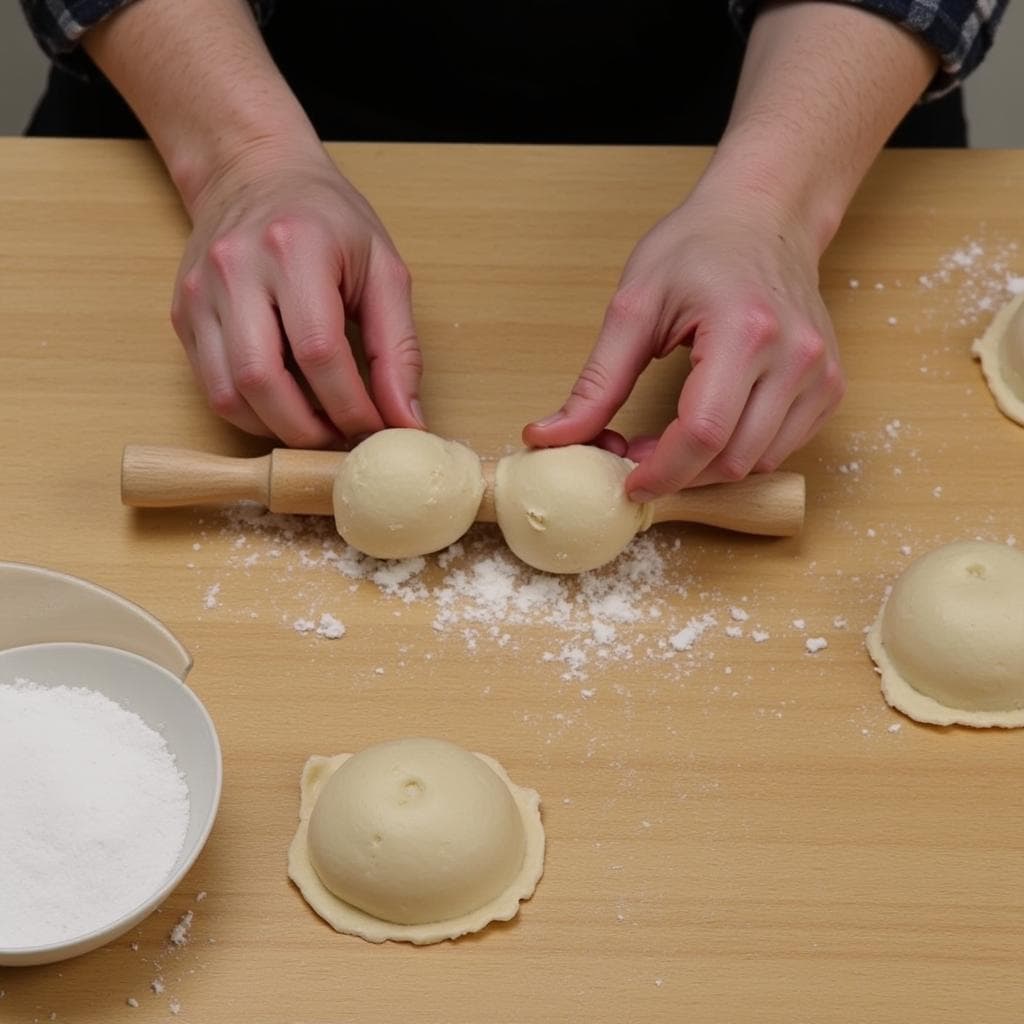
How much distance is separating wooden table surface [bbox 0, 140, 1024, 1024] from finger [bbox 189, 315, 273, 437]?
80mm

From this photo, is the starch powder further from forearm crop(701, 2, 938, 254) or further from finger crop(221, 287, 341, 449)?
forearm crop(701, 2, 938, 254)

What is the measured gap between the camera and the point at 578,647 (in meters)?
1.21

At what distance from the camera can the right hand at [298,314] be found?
4.07ft

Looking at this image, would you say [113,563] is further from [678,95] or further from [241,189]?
[678,95]

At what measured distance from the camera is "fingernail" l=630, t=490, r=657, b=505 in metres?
1.22

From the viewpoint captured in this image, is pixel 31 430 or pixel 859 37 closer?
pixel 31 430

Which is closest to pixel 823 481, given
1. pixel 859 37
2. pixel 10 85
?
pixel 859 37

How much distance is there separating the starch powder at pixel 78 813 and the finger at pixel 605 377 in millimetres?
434

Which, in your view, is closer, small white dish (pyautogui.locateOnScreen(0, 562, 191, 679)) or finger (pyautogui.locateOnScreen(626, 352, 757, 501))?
small white dish (pyautogui.locateOnScreen(0, 562, 191, 679))

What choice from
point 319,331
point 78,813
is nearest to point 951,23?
point 319,331

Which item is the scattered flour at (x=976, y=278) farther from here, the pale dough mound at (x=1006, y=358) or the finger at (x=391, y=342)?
the finger at (x=391, y=342)

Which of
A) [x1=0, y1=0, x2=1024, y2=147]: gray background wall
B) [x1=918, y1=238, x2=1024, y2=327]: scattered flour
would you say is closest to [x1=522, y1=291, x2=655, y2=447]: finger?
[x1=918, y1=238, x2=1024, y2=327]: scattered flour

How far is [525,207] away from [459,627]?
0.56 m

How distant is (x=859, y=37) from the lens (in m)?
1.47
